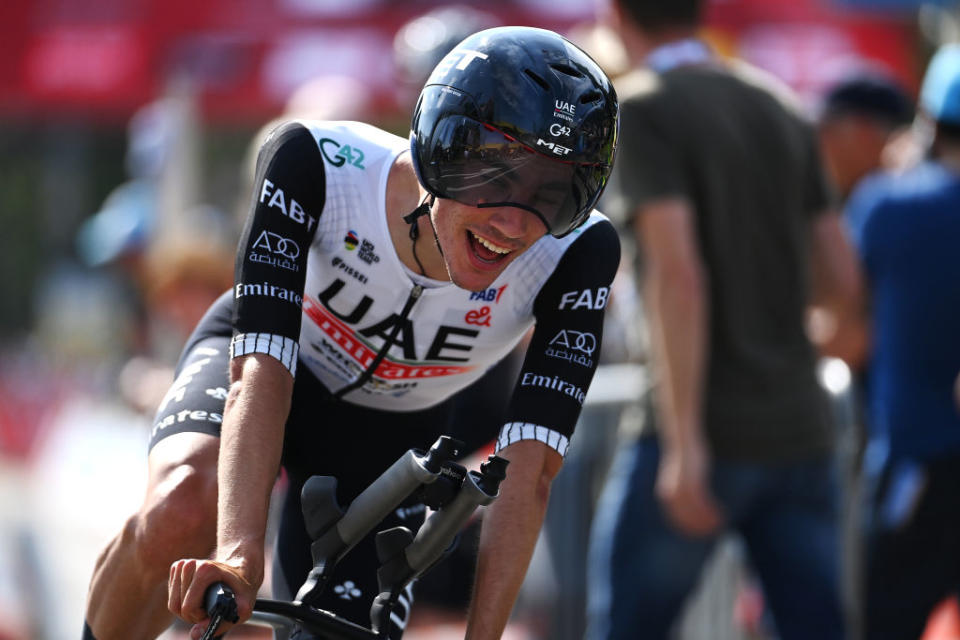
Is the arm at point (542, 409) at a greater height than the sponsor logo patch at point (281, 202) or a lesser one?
lesser

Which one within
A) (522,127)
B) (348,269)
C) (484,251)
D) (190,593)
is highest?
(522,127)

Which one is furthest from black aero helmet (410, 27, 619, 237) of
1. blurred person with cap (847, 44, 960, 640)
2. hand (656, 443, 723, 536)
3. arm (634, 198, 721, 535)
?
blurred person with cap (847, 44, 960, 640)

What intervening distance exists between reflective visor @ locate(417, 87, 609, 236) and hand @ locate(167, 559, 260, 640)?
2.79 feet

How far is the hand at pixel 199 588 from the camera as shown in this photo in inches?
95.1

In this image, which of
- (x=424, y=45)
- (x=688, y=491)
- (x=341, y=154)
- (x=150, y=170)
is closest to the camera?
(x=341, y=154)

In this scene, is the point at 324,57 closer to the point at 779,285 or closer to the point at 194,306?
the point at 194,306

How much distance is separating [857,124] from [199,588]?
193 inches

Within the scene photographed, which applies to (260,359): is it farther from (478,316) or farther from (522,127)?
(522,127)

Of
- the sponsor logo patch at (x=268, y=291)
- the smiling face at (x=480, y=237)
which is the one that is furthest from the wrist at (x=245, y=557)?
the smiling face at (x=480, y=237)

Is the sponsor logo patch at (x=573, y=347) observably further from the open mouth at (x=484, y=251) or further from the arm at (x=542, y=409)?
the open mouth at (x=484, y=251)

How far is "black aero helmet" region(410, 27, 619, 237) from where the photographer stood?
267cm

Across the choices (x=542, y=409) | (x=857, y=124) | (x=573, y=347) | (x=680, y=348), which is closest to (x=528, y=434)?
(x=542, y=409)

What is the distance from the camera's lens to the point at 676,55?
188 inches

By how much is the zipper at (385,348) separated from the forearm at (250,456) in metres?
0.45
